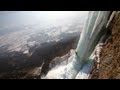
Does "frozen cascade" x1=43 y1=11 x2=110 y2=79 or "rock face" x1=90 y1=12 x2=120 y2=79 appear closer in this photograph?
"rock face" x1=90 y1=12 x2=120 y2=79

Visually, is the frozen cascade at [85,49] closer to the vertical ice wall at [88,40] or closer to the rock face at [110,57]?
the vertical ice wall at [88,40]

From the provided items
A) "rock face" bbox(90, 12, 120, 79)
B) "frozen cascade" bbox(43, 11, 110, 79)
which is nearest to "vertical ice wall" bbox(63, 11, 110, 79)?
"frozen cascade" bbox(43, 11, 110, 79)

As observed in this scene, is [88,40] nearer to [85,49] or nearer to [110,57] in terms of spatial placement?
[85,49]

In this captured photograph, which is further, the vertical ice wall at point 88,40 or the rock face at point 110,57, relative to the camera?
the vertical ice wall at point 88,40

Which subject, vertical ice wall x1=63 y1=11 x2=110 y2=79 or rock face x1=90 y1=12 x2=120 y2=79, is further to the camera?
vertical ice wall x1=63 y1=11 x2=110 y2=79

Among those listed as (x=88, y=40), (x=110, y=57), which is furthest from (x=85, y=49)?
(x=110, y=57)

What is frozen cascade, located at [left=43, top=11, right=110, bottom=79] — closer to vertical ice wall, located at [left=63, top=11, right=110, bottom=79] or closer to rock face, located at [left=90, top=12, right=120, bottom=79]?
vertical ice wall, located at [left=63, top=11, right=110, bottom=79]

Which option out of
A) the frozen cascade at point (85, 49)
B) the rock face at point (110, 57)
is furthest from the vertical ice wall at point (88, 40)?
the rock face at point (110, 57)

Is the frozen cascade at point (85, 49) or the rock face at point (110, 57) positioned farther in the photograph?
the frozen cascade at point (85, 49)
